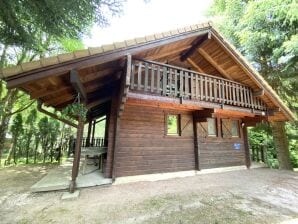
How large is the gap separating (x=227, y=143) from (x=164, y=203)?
5836 mm

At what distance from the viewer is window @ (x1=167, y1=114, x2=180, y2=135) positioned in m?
7.50

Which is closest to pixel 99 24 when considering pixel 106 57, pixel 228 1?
pixel 106 57

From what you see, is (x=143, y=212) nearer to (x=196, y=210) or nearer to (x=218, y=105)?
(x=196, y=210)

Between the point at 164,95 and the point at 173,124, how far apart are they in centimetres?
251

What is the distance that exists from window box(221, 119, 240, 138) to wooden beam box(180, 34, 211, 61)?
3.69 m

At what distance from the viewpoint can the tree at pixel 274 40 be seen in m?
7.56

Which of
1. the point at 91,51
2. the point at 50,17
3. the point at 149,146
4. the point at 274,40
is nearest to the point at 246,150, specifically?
the point at 274,40

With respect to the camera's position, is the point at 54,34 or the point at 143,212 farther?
the point at 54,34

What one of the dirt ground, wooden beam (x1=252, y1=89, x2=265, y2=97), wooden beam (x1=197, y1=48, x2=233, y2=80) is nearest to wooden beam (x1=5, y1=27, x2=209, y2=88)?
wooden beam (x1=197, y1=48, x2=233, y2=80)

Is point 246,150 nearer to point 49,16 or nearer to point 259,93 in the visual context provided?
point 259,93

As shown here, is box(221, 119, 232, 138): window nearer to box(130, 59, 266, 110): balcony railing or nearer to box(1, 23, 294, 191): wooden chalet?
box(1, 23, 294, 191): wooden chalet

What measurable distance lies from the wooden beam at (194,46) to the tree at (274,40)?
3.20 m

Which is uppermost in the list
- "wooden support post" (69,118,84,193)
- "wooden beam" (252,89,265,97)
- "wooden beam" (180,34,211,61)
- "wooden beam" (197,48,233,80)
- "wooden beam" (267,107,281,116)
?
"wooden beam" (180,34,211,61)

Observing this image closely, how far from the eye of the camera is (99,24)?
4617 mm
